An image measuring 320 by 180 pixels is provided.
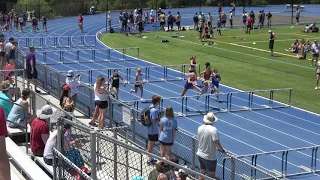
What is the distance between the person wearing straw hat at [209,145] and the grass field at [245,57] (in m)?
11.3

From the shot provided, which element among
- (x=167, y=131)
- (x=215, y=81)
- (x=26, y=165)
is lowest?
(x=215, y=81)

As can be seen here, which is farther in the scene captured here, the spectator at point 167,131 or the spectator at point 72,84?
the spectator at point 72,84

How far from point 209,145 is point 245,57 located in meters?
24.4

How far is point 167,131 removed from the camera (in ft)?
41.5

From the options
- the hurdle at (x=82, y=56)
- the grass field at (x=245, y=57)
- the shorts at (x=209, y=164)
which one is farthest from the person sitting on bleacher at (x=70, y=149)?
the hurdle at (x=82, y=56)

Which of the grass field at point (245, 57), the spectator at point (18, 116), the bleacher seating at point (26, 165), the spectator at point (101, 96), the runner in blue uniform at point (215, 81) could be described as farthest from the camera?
the grass field at point (245, 57)

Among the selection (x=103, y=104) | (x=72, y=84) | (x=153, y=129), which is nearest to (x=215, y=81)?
(x=72, y=84)

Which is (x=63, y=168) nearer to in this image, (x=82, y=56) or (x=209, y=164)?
(x=209, y=164)

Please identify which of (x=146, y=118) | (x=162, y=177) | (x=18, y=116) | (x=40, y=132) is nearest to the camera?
(x=162, y=177)

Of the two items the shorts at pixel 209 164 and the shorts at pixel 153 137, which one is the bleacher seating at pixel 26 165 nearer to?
the shorts at pixel 209 164

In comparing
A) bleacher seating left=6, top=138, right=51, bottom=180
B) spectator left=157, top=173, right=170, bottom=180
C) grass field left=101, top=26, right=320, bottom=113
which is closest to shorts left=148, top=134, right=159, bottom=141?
bleacher seating left=6, top=138, right=51, bottom=180

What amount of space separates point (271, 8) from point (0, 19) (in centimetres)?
3461

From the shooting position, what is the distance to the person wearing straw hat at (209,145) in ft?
35.6

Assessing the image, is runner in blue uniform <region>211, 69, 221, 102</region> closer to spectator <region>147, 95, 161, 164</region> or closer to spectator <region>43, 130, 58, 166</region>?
spectator <region>147, 95, 161, 164</region>
